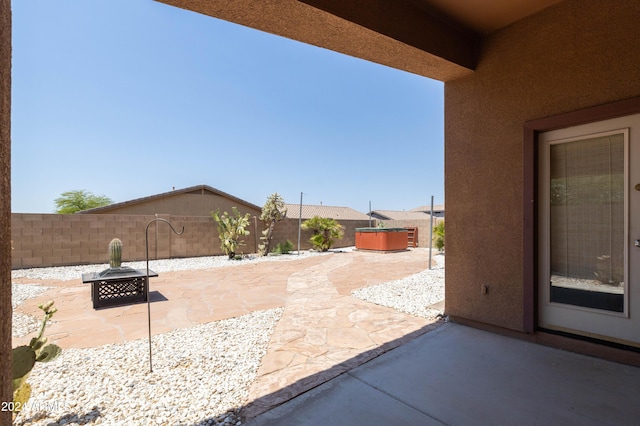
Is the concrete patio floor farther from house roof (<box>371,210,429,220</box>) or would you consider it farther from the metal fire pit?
house roof (<box>371,210,429,220</box>)

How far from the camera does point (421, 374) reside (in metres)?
2.69

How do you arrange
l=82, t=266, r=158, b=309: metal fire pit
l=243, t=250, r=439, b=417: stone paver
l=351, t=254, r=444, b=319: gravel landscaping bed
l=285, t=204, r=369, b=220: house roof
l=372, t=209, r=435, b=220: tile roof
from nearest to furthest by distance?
1. l=243, t=250, r=439, b=417: stone paver
2. l=351, t=254, r=444, b=319: gravel landscaping bed
3. l=82, t=266, r=158, b=309: metal fire pit
4. l=285, t=204, r=369, b=220: house roof
5. l=372, t=209, r=435, b=220: tile roof

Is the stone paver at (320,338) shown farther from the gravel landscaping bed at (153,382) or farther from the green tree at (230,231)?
the green tree at (230,231)

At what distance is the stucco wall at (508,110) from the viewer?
292 cm

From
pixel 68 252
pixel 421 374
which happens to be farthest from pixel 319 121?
pixel 421 374

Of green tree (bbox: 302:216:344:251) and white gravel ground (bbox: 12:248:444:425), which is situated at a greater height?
green tree (bbox: 302:216:344:251)

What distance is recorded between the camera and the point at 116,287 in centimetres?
539

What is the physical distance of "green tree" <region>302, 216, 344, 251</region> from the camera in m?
14.6

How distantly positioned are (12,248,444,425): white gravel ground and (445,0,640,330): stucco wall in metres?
1.11

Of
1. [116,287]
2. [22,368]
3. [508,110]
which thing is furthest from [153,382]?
[508,110]

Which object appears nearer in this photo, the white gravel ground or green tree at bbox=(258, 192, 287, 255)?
the white gravel ground

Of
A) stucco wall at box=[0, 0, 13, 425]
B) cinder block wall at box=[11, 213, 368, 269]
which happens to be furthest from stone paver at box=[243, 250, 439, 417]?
cinder block wall at box=[11, 213, 368, 269]

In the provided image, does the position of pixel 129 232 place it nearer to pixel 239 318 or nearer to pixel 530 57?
pixel 239 318

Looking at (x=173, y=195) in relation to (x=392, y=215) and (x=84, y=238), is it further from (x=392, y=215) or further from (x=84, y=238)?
(x=392, y=215)
